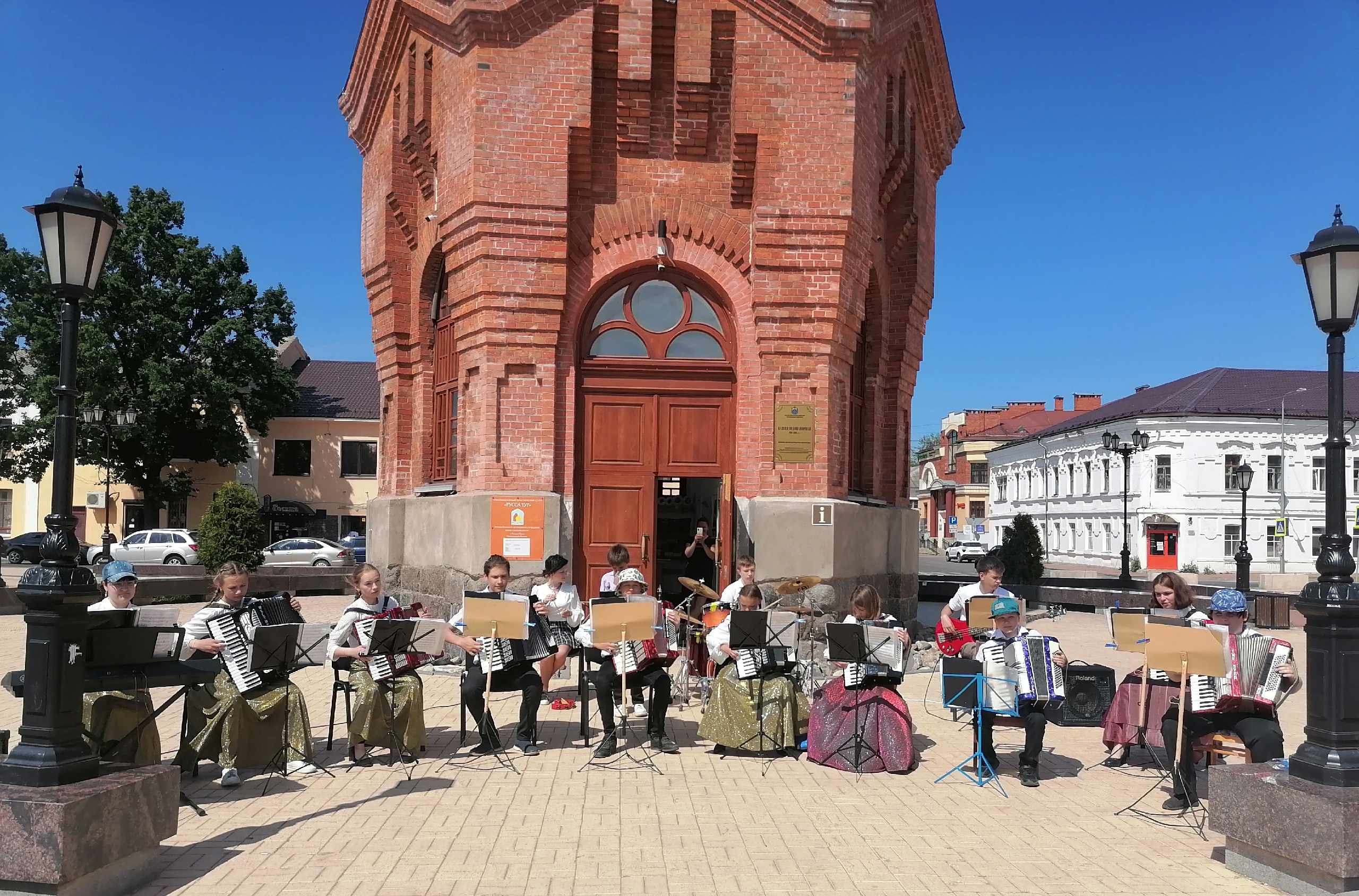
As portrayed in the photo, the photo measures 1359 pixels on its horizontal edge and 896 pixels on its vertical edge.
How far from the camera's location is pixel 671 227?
46.2ft

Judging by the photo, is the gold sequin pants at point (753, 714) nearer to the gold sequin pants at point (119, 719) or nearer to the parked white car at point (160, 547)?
the gold sequin pants at point (119, 719)

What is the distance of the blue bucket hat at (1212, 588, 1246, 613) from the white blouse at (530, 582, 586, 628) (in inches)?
209

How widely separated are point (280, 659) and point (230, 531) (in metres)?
16.3

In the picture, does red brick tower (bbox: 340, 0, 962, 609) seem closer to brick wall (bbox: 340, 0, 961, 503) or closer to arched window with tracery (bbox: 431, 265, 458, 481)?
brick wall (bbox: 340, 0, 961, 503)

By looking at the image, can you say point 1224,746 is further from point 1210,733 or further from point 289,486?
point 289,486

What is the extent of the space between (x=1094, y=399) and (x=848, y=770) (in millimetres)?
71929

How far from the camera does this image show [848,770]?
28.9ft

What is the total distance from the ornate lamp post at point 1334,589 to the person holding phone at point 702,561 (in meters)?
8.42

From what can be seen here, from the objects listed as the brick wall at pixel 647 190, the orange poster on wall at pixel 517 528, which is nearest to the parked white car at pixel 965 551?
the brick wall at pixel 647 190

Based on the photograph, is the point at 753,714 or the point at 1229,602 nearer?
the point at 1229,602

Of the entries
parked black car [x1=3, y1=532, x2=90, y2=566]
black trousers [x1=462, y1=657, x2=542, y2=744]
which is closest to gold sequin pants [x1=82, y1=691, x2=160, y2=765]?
black trousers [x1=462, y1=657, x2=542, y2=744]

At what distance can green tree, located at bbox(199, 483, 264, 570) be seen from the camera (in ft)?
75.5

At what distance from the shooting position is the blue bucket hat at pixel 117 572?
26.2ft

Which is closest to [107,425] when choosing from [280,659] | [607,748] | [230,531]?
[230,531]
